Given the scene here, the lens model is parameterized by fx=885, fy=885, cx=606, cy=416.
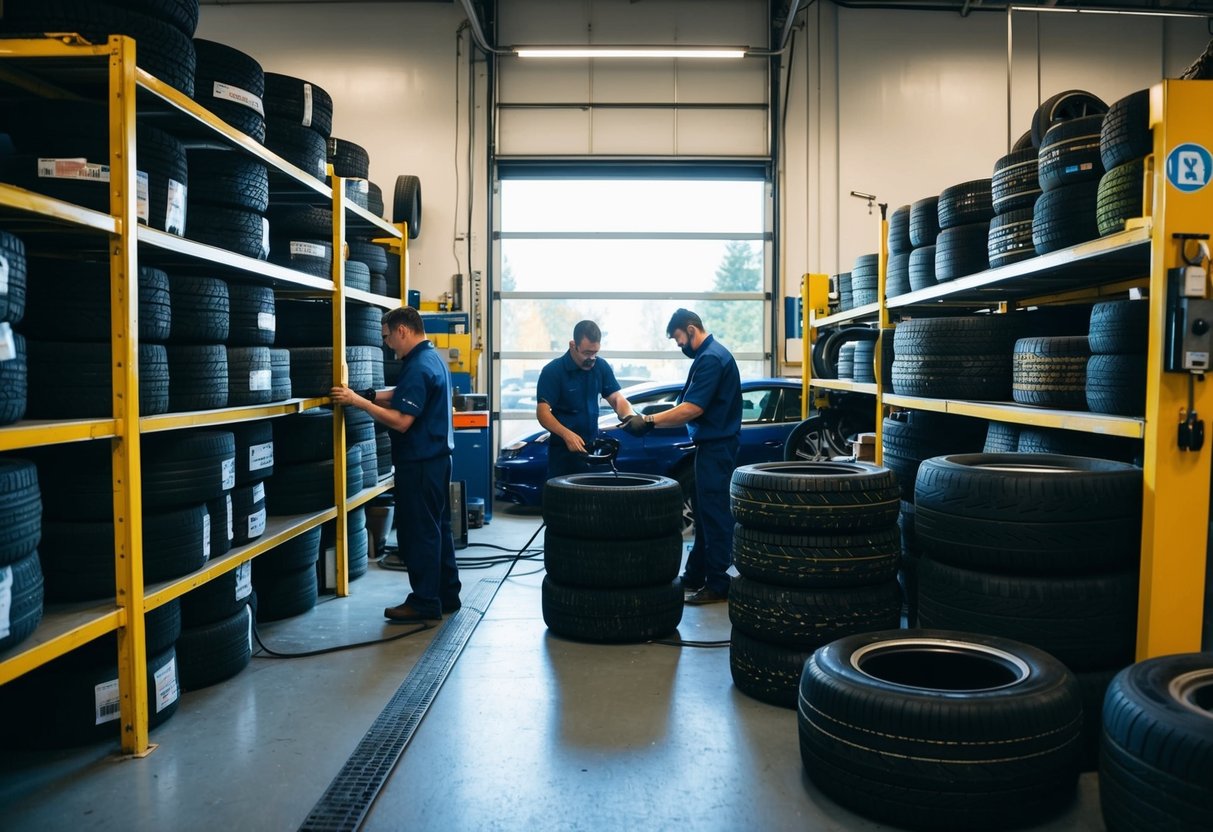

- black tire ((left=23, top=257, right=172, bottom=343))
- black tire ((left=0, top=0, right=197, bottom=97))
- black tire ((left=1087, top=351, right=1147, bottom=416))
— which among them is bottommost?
black tire ((left=1087, top=351, right=1147, bottom=416))

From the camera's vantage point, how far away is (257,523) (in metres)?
4.66

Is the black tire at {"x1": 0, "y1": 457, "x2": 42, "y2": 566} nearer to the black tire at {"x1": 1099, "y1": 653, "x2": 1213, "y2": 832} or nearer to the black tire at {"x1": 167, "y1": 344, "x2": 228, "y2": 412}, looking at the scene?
the black tire at {"x1": 167, "y1": 344, "x2": 228, "y2": 412}

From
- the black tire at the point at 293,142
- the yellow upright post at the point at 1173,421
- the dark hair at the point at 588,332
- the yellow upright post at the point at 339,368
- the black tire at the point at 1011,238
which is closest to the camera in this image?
the yellow upright post at the point at 1173,421

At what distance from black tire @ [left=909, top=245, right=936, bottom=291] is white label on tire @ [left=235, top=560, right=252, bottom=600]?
4237mm

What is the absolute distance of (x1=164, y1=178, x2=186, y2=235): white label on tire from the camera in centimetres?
372

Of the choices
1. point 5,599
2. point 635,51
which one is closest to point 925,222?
point 5,599

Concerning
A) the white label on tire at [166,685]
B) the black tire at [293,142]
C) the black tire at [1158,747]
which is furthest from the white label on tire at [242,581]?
the black tire at [1158,747]

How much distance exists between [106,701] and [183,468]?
0.99 metres

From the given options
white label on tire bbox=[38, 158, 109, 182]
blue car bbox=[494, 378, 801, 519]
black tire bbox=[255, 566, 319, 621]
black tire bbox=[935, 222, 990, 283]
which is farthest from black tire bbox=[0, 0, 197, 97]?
blue car bbox=[494, 378, 801, 519]

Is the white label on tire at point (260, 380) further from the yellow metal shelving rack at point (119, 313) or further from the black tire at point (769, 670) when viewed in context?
the black tire at point (769, 670)

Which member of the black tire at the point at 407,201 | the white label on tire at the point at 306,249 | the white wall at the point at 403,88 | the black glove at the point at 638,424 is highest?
the white wall at the point at 403,88

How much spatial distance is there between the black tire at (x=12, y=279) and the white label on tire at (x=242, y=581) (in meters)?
1.83

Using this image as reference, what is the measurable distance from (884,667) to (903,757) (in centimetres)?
67

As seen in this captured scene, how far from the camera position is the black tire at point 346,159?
261 inches
